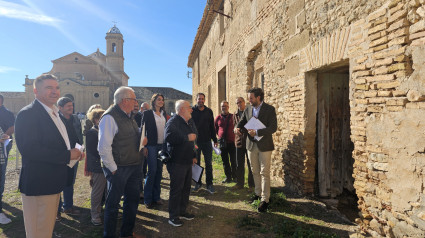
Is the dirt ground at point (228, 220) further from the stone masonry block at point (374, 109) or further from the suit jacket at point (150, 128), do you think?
the stone masonry block at point (374, 109)

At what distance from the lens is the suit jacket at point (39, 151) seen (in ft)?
7.29

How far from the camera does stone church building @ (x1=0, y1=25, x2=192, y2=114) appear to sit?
45469mm

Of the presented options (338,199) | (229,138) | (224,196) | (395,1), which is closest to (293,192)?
(338,199)

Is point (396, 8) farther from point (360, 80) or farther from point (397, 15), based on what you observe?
point (360, 80)

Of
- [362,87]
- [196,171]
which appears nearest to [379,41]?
[362,87]

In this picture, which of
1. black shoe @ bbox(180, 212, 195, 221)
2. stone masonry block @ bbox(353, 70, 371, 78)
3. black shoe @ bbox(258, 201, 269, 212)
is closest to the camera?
stone masonry block @ bbox(353, 70, 371, 78)

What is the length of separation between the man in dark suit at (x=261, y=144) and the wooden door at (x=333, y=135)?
1.09 meters

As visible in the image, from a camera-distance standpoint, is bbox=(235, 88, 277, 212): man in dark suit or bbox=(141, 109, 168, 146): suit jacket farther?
bbox=(141, 109, 168, 146): suit jacket

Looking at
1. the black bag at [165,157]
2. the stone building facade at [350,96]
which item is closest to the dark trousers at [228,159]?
the stone building facade at [350,96]

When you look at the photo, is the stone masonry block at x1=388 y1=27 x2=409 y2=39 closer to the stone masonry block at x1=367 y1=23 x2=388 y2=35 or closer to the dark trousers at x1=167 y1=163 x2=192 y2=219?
the stone masonry block at x1=367 y1=23 x2=388 y2=35

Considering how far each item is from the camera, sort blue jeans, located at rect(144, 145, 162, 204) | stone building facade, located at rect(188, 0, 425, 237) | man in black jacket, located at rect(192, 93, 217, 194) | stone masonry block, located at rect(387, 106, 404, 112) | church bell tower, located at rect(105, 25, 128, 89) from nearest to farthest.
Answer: stone building facade, located at rect(188, 0, 425, 237), stone masonry block, located at rect(387, 106, 404, 112), blue jeans, located at rect(144, 145, 162, 204), man in black jacket, located at rect(192, 93, 217, 194), church bell tower, located at rect(105, 25, 128, 89)

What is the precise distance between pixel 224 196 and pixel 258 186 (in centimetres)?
90

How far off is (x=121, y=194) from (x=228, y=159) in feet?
10.9

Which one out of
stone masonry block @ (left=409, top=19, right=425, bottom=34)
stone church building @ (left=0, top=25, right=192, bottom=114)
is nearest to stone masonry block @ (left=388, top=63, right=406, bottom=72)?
stone masonry block @ (left=409, top=19, right=425, bottom=34)
